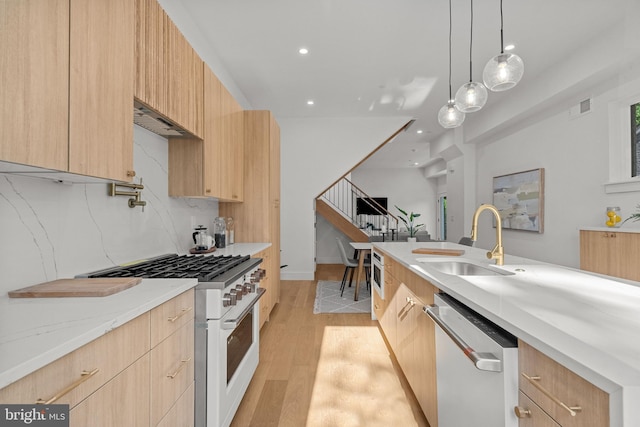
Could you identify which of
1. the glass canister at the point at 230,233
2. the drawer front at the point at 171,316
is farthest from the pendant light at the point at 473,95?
the glass canister at the point at 230,233

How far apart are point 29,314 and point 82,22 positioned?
1086mm

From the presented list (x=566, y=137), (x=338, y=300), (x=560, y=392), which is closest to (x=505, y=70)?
(x=560, y=392)

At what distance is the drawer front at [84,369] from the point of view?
651 millimetres

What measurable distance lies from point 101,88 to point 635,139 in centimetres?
499

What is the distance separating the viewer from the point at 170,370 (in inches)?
48.7

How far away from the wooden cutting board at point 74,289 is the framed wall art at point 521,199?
17.4 ft

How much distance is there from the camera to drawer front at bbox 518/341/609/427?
620 mm

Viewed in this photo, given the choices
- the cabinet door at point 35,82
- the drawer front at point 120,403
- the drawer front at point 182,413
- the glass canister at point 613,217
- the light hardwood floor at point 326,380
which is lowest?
the light hardwood floor at point 326,380

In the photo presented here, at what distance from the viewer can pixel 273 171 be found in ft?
12.5

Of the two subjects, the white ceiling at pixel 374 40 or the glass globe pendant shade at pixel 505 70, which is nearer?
the glass globe pendant shade at pixel 505 70

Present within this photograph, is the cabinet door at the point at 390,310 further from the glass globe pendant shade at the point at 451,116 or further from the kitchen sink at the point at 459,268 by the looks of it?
the glass globe pendant shade at the point at 451,116

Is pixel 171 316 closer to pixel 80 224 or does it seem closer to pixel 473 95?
pixel 80 224

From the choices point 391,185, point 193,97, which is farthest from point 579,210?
point 391,185

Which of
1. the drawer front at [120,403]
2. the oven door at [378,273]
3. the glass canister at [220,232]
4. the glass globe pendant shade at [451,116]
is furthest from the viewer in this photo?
the glass canister at [220,232]
